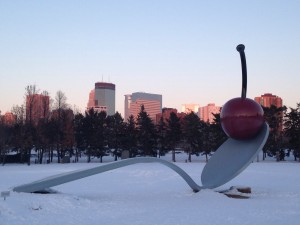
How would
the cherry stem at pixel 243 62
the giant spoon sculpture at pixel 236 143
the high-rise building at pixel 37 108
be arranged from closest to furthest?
1. the giant spoon sculpture at pixel 236 143
2. the cherry stem at pixel 243 62
3. the high-rise building at pixel 37 108

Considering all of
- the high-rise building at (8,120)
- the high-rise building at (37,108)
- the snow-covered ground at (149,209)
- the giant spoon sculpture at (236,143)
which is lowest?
the snow-covered ground at (149,209)

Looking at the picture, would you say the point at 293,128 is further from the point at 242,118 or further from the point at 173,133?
the point at 242,118

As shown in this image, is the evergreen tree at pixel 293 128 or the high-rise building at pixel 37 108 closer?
the evergreen tree at pixel 293 128

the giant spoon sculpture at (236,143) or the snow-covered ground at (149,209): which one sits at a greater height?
the giant spoon sculpture at (236,143)

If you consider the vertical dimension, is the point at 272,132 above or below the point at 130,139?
above

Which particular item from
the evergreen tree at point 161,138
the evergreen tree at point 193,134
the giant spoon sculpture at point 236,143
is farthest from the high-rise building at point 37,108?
the giant spoon sculpture at point 236,143

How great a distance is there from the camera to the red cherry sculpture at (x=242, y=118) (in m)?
15.0

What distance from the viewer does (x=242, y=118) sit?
14992mm

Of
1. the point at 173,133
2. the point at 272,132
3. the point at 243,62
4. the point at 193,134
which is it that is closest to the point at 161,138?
the point at 173,133

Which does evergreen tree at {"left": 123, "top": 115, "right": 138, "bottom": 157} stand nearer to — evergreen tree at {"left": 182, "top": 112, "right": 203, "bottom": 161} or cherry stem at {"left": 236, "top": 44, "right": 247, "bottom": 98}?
evergreen tree at {"left": 182, "top": 112, "right": 203, "bottom": 161}

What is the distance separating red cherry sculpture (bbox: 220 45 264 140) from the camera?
15.0 meters

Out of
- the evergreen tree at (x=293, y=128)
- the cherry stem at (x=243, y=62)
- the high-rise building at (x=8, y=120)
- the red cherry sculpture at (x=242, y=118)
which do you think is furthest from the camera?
the high-rise building at (x=8, y=120)

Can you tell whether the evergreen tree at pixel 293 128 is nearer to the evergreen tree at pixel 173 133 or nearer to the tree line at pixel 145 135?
the tree line at pixel 145 135

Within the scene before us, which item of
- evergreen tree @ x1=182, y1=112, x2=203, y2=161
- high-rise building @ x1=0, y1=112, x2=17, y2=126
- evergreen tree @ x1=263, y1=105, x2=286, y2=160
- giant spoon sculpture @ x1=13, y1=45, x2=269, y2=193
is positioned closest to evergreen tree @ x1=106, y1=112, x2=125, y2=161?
evergreen tree @ x1=182, y1=112, x2=203, y2=161
